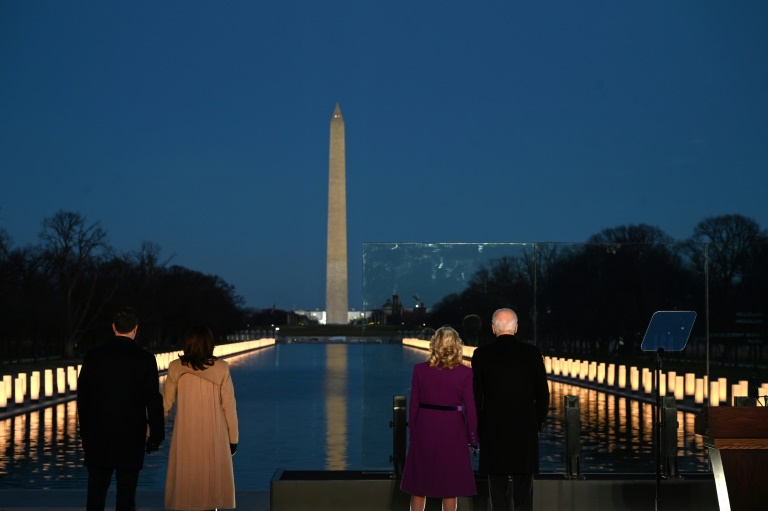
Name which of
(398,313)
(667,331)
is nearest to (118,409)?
(398,313)

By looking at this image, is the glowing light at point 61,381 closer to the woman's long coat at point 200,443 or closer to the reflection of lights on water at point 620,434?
the reflection of lights on water at point 620,434

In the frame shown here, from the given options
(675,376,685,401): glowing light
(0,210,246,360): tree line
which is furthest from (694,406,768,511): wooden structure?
(0,210,246,360): tree line

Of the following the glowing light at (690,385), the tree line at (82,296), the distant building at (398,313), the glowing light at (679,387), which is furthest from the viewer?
the tree line at (82,296)

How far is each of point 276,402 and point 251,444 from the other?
1035 centimetres

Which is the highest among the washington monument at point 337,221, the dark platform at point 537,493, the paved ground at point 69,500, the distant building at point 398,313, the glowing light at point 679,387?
the washington monument at point 337,221

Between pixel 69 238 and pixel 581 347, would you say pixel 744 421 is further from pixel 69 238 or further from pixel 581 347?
pixel 69 238

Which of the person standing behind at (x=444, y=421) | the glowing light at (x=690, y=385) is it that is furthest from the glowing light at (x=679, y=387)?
the person standing behind at (x=444, y=421)

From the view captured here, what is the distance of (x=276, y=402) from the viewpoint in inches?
1267

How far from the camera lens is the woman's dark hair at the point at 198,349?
10102 mm

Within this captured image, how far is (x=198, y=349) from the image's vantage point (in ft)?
33.1

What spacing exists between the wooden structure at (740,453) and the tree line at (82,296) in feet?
171

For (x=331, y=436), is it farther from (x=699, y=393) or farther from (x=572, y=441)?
(x=572, y=441)

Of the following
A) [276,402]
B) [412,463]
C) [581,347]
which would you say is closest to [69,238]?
[276,402]

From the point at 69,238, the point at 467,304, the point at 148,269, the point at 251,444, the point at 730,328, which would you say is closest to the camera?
the point at 467,304
